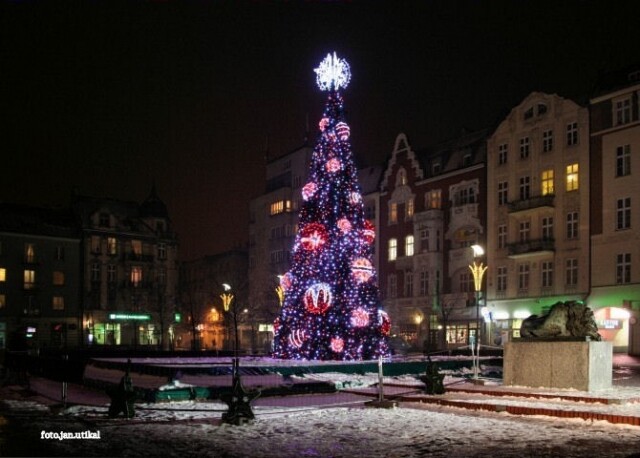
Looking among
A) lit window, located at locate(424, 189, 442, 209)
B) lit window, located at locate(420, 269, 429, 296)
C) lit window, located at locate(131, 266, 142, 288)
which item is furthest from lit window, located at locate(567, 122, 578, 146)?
lit window, located at locate(131, 266, 142, 288)

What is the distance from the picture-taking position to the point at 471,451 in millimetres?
11359

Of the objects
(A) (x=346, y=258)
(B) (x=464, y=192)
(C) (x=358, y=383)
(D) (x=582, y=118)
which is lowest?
(C) (x=358, y=383)

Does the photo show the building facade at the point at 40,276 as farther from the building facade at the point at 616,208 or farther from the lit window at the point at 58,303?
the building facade at the point at 616,208

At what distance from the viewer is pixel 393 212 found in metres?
62.7

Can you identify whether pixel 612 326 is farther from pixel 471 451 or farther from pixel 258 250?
pixel 258 250

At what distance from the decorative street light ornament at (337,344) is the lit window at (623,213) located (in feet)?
75.4

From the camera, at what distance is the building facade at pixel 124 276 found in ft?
246

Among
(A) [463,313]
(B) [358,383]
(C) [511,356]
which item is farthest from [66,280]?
(C) [511,356]

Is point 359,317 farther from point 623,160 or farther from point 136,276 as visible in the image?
point 136,276

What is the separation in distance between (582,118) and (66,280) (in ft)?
156

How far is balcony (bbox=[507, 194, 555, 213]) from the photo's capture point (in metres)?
49.1

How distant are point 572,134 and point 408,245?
16681 millimetres

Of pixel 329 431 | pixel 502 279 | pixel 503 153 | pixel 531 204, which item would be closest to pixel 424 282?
pixel 502 279

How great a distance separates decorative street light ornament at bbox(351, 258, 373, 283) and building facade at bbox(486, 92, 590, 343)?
19.4 m
